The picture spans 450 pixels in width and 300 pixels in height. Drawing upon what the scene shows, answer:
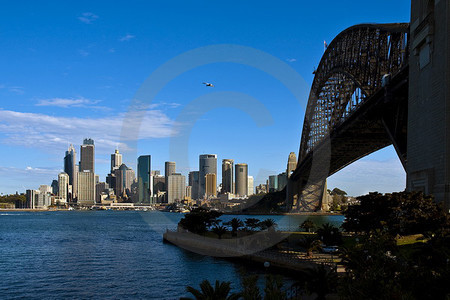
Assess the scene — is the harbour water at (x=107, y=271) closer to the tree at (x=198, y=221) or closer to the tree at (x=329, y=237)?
the tree at (x=198, y=221)

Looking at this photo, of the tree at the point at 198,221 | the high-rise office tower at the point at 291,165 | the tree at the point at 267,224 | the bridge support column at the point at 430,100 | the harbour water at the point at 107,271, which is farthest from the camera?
the high-rise office tower at the point at 291,165

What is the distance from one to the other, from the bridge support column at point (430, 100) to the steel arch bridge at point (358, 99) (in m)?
5.42

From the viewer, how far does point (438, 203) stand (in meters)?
43.4

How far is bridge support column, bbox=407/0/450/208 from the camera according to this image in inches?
1709

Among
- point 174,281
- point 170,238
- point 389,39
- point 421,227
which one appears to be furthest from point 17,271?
point 389,39

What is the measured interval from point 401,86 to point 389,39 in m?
18.8

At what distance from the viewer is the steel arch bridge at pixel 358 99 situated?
6134 centimetres

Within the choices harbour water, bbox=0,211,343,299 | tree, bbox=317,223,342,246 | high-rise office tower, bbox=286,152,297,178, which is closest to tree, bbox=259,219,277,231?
harbour water, bbox=0,211,343,299

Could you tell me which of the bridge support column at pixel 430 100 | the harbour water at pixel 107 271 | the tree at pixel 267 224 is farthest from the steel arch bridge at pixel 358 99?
the harbour water at pixel 107 271

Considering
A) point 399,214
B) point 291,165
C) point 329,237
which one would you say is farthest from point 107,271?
point 291,165

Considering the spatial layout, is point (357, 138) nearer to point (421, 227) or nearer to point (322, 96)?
point (322, 96)

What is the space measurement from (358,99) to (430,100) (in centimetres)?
4115

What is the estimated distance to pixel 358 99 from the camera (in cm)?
8706

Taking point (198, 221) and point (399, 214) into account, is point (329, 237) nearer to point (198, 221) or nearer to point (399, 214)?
point (399, 214)
